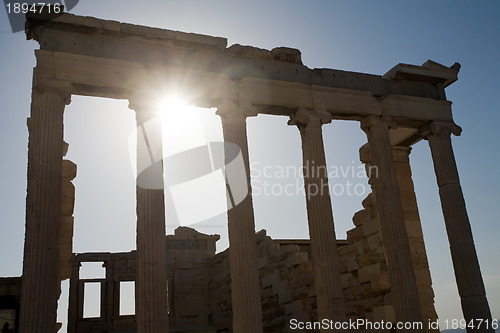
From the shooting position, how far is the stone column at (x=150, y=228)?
1352 centimetres

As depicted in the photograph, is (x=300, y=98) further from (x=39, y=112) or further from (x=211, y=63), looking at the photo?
(x=39, y=112)

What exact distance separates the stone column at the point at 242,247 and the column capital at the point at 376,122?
13.8ft

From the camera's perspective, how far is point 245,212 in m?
15.5

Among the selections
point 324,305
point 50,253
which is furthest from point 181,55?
point 324,305

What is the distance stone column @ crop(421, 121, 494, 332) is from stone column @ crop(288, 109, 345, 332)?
4.40 metres

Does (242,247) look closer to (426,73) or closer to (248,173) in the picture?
(248,173)

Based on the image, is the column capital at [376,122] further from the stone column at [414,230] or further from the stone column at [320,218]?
the stone column at [414,230]

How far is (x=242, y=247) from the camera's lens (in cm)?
1512

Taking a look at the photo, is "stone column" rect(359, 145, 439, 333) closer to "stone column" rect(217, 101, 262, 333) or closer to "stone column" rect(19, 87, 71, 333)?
"stone column" rect(217, 101, 262, 333)

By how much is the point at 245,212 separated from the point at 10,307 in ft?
23.9

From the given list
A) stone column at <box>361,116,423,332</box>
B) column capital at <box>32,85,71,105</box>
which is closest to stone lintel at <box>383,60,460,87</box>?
stone column at <box>361,116,423,332</box>

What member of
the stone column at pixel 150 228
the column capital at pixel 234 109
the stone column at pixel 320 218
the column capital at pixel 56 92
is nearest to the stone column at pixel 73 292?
the stone column at pixel 150 228

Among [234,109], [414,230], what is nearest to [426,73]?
[414,230]

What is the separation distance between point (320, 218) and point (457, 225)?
206 inches
